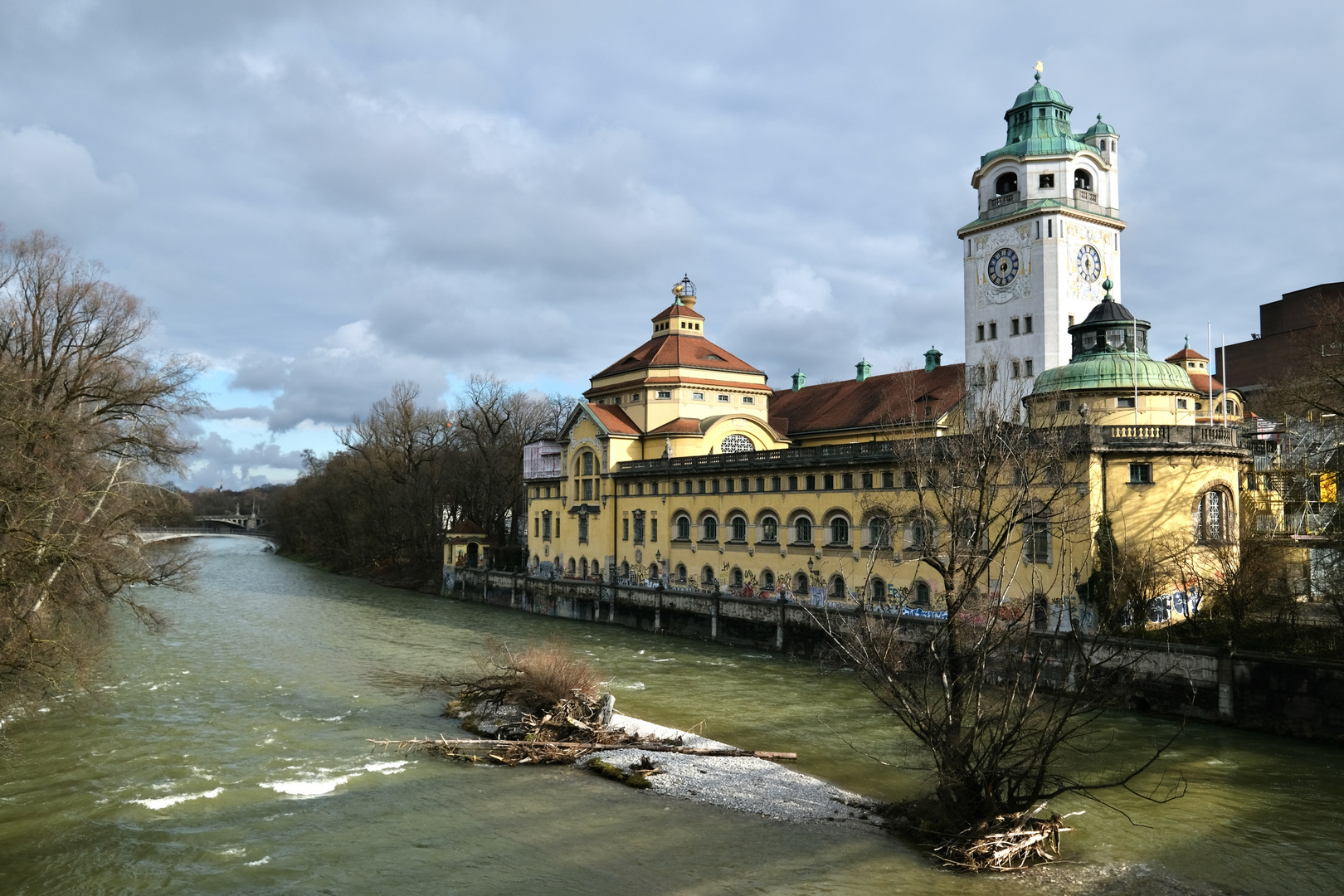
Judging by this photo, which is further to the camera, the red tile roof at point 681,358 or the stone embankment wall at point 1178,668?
the red tile roof at point 681,358

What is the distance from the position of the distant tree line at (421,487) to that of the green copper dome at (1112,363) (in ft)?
123

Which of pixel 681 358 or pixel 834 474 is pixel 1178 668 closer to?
pixel 834 474

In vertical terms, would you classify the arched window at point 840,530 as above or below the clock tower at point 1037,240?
below

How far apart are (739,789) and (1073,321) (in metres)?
31.6

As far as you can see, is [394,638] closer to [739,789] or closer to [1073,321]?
[739,789]

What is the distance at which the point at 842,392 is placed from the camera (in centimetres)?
5316

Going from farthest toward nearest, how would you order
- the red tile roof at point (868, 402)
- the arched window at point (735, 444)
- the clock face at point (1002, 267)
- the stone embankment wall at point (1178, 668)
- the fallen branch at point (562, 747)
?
the arched window at point (735, 444) < the red tile roof at point (868, 402) < the clock face at point (1002, 267) < the stone embankment wall at point (1178, 668) < the fallen branch at point (562, 747)

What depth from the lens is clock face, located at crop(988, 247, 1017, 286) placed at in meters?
43.7

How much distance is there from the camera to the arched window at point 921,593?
34219 millimetres

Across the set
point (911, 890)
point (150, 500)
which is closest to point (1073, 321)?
point (911, 890)

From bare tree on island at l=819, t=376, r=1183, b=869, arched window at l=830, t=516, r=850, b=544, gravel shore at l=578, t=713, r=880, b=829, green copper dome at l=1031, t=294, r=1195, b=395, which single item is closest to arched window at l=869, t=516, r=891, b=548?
arched window at l=830, t=516, r=850, b=544

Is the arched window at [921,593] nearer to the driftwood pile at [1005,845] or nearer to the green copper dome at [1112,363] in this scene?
the green copper dome at [1112,363]

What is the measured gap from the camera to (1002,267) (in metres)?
44.2

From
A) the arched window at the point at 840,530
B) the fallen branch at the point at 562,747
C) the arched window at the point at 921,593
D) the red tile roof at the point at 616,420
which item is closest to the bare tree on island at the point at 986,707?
the fallen branch at the point at 562,747
